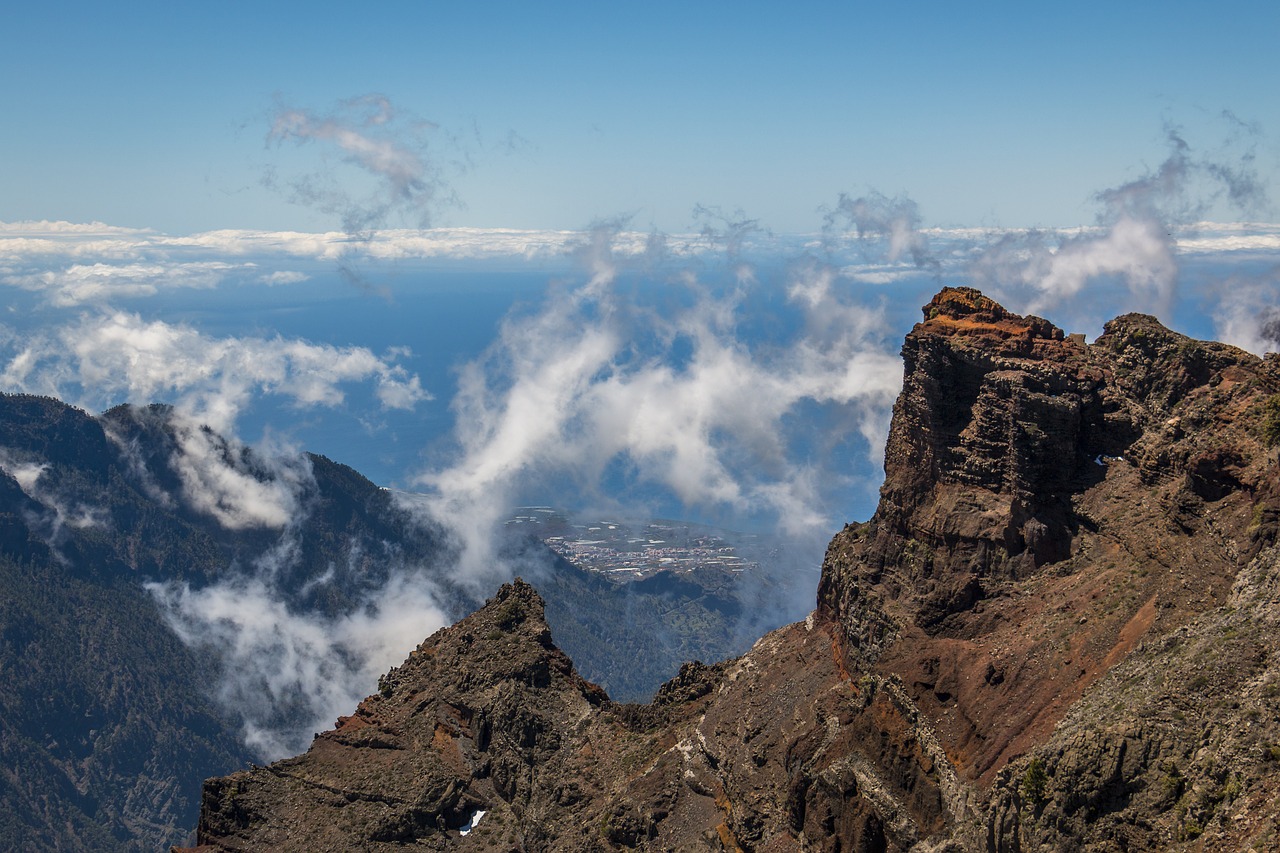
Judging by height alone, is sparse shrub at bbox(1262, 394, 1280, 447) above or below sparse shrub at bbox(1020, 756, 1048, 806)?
above

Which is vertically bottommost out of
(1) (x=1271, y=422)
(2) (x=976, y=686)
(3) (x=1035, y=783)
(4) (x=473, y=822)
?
(4) (x=473, y=822)

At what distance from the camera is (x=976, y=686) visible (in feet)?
174

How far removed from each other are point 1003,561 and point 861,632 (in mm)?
9470

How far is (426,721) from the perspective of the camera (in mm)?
86188

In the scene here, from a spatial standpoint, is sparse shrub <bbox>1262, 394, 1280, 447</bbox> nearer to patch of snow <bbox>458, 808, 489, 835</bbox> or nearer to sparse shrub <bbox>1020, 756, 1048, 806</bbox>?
sparse shrub <bbox>1020, 756, 1048, 806</bbox>

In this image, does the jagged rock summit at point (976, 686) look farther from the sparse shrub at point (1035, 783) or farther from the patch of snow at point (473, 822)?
the patch of snow at point (473, 822)

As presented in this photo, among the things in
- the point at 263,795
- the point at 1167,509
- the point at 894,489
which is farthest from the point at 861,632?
the point at 263,795

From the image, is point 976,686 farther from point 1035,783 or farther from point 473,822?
point 473,822

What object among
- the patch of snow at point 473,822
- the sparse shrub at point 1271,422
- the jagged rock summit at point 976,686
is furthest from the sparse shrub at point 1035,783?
the patch of snow at point 473,822

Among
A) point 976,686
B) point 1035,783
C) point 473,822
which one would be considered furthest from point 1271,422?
point 473,822

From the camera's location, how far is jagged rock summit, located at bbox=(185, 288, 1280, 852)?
36250 millimetres

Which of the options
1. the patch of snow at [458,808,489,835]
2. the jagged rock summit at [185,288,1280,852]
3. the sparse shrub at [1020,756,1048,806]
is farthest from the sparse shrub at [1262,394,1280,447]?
the patch of snow at [458,808,489,835]

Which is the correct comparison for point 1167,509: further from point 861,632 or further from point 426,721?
point 426,721

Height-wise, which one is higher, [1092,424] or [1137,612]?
[1092,424]
